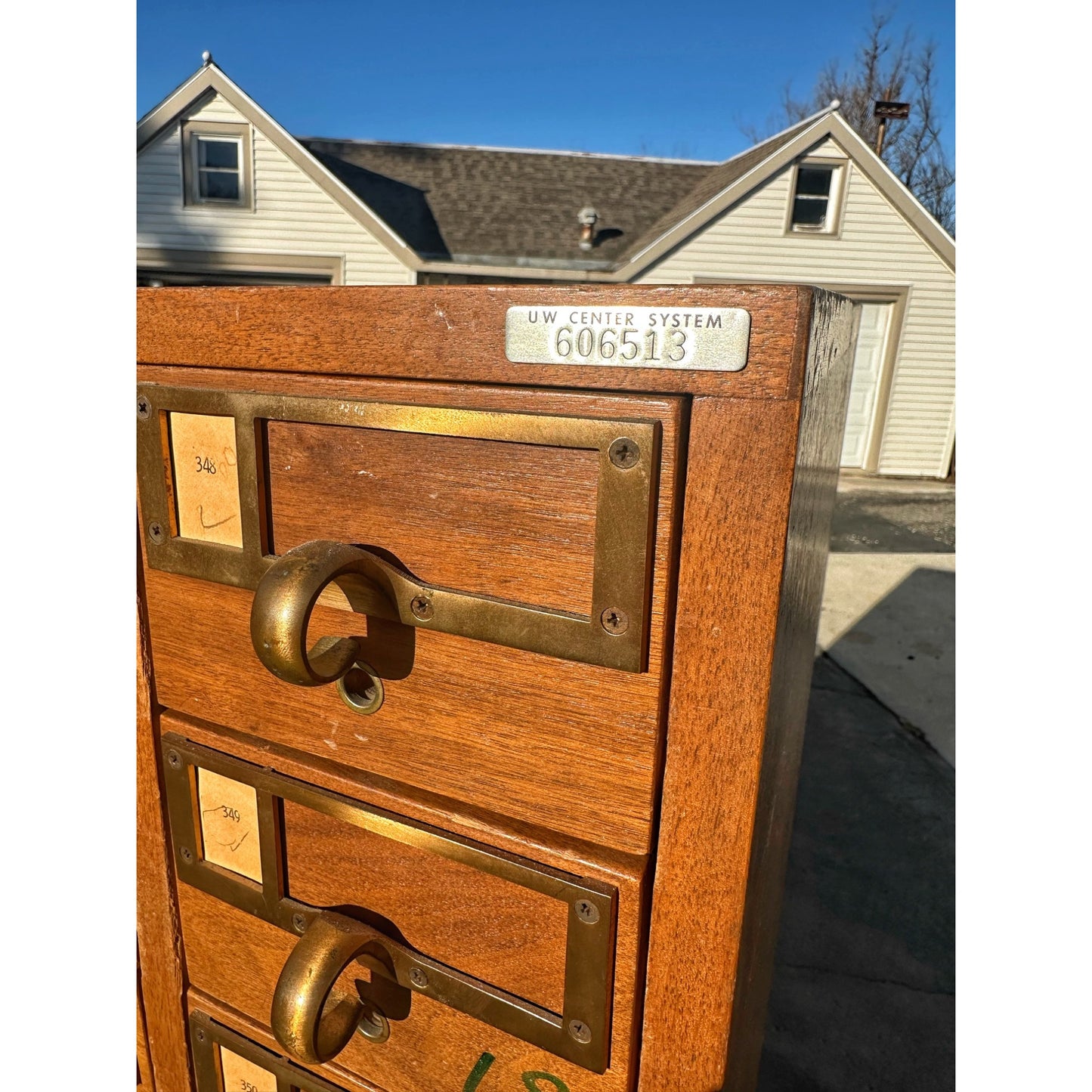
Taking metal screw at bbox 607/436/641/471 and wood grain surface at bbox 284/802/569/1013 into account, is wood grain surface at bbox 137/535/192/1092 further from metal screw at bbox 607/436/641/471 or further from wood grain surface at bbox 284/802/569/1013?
metal screw at bbox 607/436/641/471

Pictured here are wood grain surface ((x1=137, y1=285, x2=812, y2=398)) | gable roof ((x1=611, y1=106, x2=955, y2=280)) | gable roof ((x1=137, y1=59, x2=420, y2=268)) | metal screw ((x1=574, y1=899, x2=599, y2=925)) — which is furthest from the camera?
gable roof ((x1=611, y1=106, x2=955, y2=280))

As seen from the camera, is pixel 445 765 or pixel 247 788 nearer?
pixel 445 765

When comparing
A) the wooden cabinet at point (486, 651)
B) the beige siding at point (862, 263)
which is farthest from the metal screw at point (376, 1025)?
the beige siding at point (862, 263)

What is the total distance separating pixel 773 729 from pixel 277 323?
476mm

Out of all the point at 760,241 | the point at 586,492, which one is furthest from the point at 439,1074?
the point at 760,241

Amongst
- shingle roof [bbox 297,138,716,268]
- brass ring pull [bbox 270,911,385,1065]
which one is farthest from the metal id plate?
shingle roof [bbox 297,138,716,268]

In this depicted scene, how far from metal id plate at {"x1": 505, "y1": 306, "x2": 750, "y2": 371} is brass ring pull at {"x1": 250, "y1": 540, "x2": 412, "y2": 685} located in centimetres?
17

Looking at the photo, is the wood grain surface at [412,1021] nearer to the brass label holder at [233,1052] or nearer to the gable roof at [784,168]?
the brass label holder at [233,1052]

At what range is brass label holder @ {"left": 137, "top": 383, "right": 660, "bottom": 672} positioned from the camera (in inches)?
19.7

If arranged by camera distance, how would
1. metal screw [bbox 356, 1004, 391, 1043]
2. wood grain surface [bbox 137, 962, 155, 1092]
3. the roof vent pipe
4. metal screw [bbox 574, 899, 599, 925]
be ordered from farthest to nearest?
the roof vent pipe
wood grain surface [bbox 137, 962, 155, 1092]
metal screw [bbox 356, 1004, 391, 1043]
metal screw [bbox 574, 899, 599, 925]

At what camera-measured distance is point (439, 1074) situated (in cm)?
71

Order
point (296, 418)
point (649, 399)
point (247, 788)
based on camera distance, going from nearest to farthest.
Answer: point (649, 399) → point (296, 418) → point (247, 788)

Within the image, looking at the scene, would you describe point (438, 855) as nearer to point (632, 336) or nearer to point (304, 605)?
point (304, 605)

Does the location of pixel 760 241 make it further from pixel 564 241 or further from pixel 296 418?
pixel 296 418
